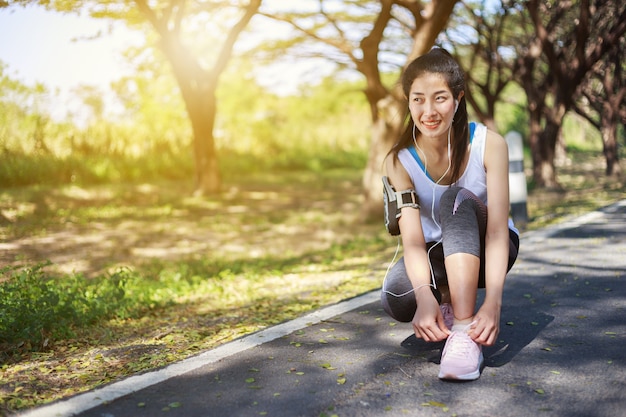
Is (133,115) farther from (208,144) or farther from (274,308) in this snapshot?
(274,308)

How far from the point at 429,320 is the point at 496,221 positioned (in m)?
0.59

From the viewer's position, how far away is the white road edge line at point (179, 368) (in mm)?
2979

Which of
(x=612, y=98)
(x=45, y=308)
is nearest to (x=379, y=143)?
(x=45, y=308)

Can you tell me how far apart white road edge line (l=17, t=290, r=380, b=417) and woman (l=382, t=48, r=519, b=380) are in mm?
849

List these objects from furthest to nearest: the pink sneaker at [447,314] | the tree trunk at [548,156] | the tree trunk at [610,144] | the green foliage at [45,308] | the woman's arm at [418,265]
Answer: the tree trunk at [610,144], the tree trunk at [548,156], the green foliage at [45,308], the pink sneaker at [447,314], the woman's arm at [418,265]

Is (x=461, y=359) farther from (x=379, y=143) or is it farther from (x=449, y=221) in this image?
(x=379, y=143)

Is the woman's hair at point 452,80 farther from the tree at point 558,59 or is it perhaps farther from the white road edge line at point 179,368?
the tree at point 558,59

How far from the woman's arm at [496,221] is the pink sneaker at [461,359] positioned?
0.37 feet

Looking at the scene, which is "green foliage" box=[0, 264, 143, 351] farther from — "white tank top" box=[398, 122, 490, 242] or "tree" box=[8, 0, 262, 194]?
"tree" box=[8, 0, 262, 194]

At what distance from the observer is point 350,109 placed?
120ft

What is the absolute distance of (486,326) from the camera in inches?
127

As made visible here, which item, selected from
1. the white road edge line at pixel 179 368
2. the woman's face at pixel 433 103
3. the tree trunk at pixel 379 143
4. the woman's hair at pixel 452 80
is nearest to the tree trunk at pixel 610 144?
the tree trunk at pixel 379 143

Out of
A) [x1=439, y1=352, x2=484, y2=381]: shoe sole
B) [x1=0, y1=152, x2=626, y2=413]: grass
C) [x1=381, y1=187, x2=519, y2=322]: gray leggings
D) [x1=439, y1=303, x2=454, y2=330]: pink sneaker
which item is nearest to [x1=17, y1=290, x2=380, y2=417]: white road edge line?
[x1=0, y1=152, x2=626, y2=413]: grass

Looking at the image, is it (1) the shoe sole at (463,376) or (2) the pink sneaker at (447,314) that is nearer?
(1) the shoe sole at (463,376)
